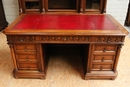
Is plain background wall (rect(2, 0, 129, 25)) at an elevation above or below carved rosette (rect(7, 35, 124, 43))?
above

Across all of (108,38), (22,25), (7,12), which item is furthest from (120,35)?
(7,12)

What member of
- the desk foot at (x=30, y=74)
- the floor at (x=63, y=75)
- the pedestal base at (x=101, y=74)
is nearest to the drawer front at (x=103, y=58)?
the pedestal base at (x=101, y=74)

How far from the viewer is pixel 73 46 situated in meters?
2.22

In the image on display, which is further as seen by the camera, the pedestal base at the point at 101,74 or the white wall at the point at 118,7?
the white wall at the point at 118,7

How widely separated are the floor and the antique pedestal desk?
0.23ft

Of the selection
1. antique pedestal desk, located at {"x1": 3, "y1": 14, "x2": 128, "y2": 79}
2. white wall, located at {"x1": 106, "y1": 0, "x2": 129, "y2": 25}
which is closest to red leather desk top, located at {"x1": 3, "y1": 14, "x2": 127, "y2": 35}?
antique pedestal desk, located at {"x1": 3, "y1": 14, "x2": 128, "y2": 79}

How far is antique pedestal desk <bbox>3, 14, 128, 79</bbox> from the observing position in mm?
1271

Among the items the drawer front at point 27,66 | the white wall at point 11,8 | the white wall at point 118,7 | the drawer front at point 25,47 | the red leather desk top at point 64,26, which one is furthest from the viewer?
the white wall at point 11,8

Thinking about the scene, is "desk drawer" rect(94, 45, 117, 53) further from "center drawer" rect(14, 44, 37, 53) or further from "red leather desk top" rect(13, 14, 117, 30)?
"center drawer" rect(14, 44, 37, 53)

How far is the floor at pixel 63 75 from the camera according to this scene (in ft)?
4.78

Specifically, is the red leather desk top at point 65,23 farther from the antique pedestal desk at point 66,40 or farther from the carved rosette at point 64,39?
the carved rosette at point 64,39

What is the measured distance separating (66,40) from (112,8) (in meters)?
1.53

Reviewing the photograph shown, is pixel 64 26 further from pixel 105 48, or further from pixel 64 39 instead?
pixel 105 48

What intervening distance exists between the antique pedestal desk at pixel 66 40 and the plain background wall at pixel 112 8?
91cm
